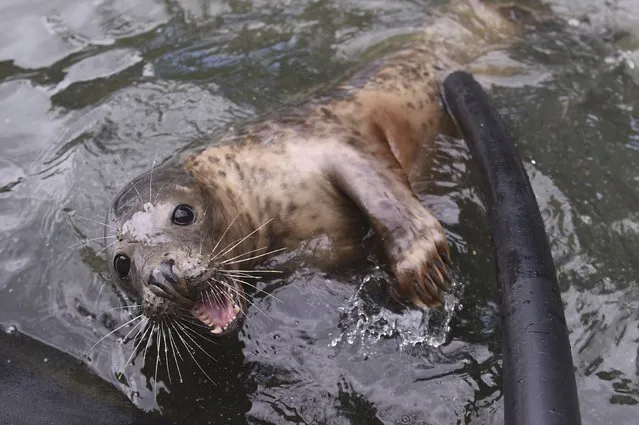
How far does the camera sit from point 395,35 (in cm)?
535

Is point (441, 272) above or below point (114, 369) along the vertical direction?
above

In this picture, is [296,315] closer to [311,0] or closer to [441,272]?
[441,272]

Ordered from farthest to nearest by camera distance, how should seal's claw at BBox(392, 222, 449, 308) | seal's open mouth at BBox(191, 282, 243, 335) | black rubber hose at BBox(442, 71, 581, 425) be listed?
seal's claw at BBox(392, 222, 449, 308) → seal's open mouth at BBox(191, 282, 243, 335) → black rubber hose at BBox(442, 71, 581, 425)

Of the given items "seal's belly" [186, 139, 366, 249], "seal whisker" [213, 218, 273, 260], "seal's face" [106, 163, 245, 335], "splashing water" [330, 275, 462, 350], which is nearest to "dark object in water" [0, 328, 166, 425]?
"seal's face" [106, 163, 245, 335]

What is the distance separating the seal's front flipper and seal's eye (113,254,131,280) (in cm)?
111

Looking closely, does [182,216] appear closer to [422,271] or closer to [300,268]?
[300,268]

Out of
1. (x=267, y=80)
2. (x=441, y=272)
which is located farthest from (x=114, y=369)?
(x=267, y=80)

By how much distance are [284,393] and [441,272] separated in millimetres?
894

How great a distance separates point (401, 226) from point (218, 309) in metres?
0.91

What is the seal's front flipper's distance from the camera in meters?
3.13

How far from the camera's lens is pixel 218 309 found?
10.0 ft

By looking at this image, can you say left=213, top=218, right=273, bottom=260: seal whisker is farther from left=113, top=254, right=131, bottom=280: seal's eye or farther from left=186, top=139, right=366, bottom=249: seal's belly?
left=113, top=254, right=131, bottom=280: seal's eye

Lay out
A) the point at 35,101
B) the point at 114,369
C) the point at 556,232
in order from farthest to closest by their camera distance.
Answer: the point at 35,101 < the point at 556,232 < the point at 114,369

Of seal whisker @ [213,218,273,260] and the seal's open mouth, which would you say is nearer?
the seal's open mouth
